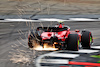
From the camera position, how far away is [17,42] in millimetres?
13117

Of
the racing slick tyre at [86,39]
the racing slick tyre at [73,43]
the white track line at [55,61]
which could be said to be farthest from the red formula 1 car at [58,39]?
the white track line at [55,61]

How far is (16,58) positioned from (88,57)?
275 centimetres

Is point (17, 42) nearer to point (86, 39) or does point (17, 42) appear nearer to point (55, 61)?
point (86, 39)

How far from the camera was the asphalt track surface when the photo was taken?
9854mm

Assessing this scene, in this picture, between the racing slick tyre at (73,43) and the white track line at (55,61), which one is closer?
the white track line at (55,61)

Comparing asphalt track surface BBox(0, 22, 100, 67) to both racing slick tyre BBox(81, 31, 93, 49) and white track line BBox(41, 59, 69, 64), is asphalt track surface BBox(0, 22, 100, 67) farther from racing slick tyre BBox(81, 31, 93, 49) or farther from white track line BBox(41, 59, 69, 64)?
racing slick tyre BBox(81, 31, 93, 49)

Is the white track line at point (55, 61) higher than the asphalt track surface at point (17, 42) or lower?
lower

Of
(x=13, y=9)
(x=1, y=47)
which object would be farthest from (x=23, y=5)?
(x=1, y=47)

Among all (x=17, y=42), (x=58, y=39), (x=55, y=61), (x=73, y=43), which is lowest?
(x=55, y=61)

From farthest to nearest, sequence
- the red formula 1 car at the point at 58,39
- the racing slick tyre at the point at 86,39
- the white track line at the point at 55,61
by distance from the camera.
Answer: the racing slick tyre at the point at 86,39, the red formula 1 car at the point at 58,39, the white track line at the point at 55,61

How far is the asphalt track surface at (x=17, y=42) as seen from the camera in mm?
9854

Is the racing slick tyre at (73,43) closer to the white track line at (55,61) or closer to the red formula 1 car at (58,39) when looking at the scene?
the red formula 1 car at (58,39)

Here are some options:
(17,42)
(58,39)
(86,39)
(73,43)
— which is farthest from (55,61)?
(17,42)

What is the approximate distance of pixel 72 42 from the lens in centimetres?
1044
